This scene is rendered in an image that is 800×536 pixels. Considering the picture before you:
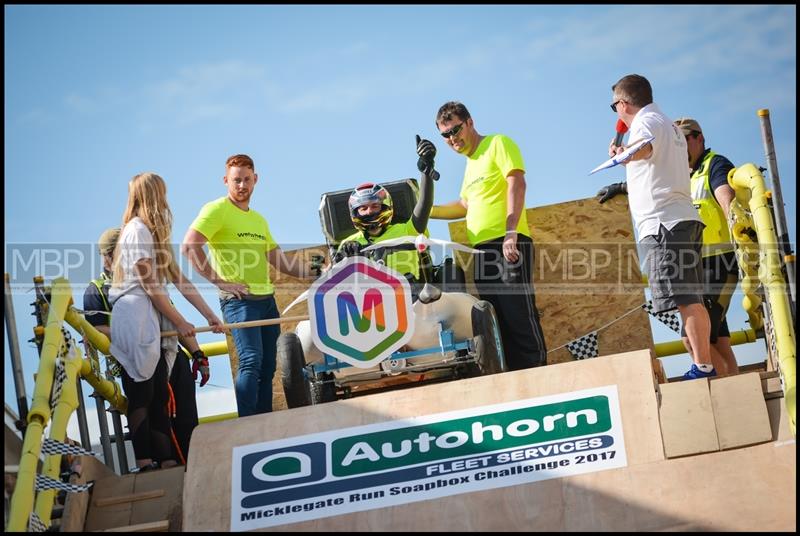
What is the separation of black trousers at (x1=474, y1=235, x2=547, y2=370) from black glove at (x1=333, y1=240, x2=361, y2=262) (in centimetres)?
83

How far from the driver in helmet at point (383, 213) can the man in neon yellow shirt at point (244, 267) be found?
1.85ft

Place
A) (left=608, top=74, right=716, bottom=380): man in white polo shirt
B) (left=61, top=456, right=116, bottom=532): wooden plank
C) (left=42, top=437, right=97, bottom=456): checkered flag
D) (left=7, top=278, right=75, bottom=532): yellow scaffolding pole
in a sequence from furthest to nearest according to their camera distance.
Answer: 1. (left=608, top=74, right=716, bottom=380): man in white polo shirt
2. (left=61, top=456, right=116, bottom=532): wooden plank
3. (left=42, top=437, right=97, bottom=456): checkered flag
4. (left=7, top=278, right=75, bottom=532): yellow scaffolding pole

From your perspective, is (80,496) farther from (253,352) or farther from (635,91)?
(635,91)

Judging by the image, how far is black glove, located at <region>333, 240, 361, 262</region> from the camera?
8219 millimetres

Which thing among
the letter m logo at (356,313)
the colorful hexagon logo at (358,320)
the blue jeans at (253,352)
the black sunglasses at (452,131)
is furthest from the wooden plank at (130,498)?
the black sunglasses at (452,131)

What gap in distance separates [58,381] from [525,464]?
2.48m

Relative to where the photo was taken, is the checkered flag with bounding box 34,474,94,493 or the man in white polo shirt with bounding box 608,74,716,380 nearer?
the checkered flag with bounding box 34,474,94,493

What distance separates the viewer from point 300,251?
993cm

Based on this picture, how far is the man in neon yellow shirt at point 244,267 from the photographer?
7.85 metres

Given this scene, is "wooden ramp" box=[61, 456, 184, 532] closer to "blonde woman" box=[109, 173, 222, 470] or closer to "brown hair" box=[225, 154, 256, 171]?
"blonde woman" box=[109, 173, 222, 470]

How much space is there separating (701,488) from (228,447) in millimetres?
2417

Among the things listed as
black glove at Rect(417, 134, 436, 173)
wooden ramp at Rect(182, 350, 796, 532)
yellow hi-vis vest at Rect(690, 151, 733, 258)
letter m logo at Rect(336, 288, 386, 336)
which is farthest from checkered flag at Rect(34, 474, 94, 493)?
yellow hi-vis vest at Rect(690, 151, 733, 258)

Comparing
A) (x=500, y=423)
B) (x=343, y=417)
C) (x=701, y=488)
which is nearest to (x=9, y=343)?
(x=343, y=417)

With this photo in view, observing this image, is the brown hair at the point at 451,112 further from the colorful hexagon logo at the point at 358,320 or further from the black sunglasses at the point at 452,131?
the colorful hexagon logo at the point at 358,320
